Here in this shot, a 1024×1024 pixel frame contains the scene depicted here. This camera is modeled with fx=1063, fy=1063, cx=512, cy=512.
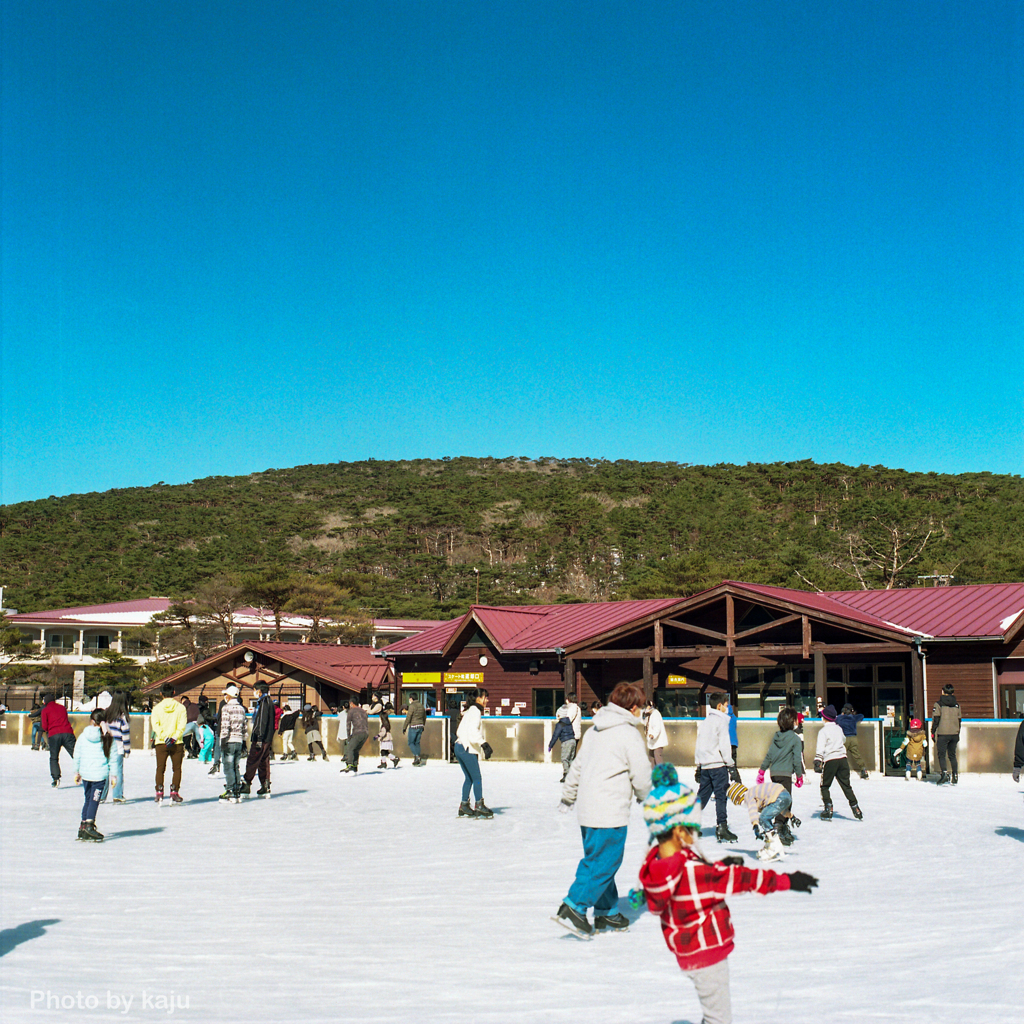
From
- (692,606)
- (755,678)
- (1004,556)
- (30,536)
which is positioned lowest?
(755,678)

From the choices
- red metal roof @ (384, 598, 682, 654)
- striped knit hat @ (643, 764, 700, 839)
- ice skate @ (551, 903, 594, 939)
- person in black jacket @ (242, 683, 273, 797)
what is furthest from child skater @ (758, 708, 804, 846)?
red metal roof @ (384, 598, 682, 654)

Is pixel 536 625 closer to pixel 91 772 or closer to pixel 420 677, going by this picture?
pixel 420 677

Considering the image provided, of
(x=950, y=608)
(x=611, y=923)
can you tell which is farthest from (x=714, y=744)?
(x=950, y=608)

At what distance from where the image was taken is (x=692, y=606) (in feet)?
98.8

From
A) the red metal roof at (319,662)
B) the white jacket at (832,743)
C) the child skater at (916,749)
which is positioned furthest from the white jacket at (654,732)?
the red metal roof at (319,662)

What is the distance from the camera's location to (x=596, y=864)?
7004mm

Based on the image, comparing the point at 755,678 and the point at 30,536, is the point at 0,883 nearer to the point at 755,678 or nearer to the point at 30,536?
the point at 755,678

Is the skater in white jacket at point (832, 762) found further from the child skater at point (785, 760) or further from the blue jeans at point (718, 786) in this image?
the blue jeans at point (718, 786)

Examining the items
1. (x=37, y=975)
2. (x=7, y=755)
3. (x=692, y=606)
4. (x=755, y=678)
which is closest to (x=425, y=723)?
(x=692, y=606)

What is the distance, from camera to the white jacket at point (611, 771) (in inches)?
277

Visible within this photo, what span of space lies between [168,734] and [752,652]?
19054 mm

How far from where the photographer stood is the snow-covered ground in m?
5.46

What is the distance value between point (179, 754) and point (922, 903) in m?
10.9

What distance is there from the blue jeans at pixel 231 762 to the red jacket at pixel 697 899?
1210cm
